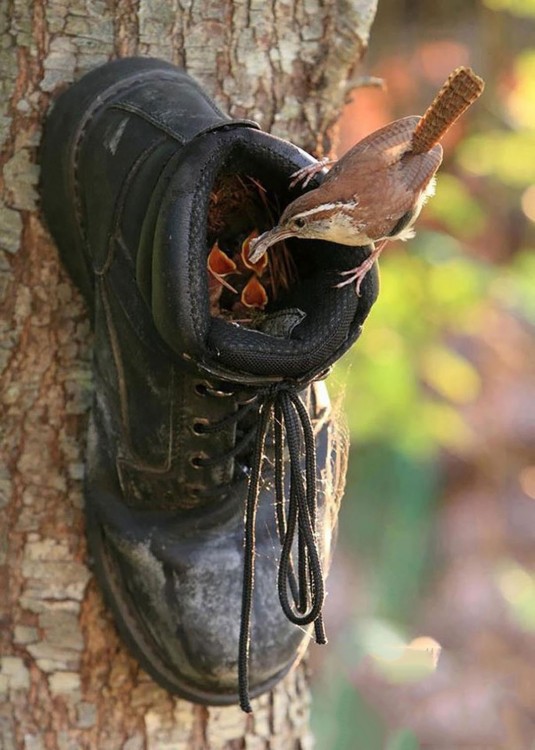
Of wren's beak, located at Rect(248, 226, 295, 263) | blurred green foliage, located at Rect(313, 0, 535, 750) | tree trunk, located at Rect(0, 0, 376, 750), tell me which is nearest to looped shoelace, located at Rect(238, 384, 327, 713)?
wren's beak, located at Rect(248, 226, 295, 263)

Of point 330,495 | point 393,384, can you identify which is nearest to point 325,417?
point 330,495

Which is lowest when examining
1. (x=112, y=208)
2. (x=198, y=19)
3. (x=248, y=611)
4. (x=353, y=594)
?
(x=353, y=594)

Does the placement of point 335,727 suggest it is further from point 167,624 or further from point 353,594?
point 167,624

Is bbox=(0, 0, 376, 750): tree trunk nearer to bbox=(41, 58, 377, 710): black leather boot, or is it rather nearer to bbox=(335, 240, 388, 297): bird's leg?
bbox=(41, 58, 377, 710): black leather boot

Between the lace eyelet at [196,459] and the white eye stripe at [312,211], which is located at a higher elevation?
the white eye stripe at [312,211]

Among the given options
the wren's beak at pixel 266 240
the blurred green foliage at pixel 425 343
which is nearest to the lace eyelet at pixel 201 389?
the wren's beak at pixel 266 240

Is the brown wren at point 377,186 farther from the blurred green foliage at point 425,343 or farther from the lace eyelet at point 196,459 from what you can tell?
the blurred green foliage at point 425,343

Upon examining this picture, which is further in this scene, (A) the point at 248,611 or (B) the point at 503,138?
(B) the point at 503,138
